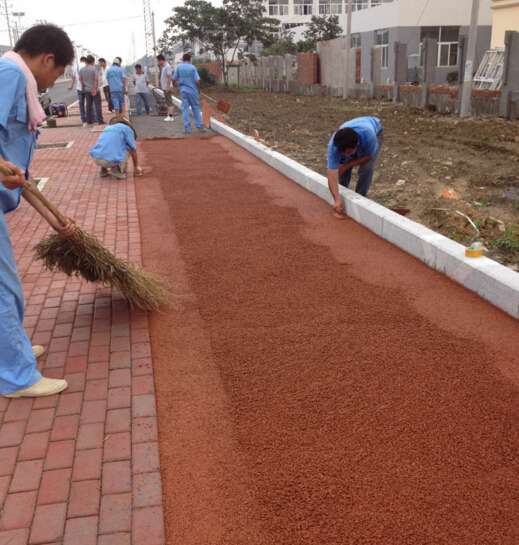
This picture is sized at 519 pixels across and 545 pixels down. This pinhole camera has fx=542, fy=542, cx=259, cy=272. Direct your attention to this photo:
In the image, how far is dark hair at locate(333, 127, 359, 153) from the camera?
17.8 ft

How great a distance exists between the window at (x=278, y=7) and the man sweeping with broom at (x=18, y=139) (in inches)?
2694

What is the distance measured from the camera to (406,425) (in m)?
2.72

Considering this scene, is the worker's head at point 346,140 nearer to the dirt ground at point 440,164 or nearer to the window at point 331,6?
the dirt ground at point 440,164

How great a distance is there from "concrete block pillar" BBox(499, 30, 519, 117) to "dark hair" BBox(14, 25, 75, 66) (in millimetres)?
14343

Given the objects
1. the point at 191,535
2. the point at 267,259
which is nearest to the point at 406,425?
the point at 191,535

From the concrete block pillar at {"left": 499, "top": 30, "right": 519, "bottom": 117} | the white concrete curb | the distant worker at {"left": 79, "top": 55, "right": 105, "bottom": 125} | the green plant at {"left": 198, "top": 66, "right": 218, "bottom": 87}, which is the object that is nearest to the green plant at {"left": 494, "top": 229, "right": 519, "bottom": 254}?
the white concrete curb

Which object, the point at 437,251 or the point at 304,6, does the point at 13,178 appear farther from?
the point at 304,6

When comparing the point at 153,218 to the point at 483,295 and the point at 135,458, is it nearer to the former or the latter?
the point at 483,295

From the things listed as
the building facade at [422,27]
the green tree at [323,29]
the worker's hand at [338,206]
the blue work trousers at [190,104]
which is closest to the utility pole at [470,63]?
the blue work trousers at [190,104]

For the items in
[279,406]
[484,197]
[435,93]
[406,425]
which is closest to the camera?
[406,425]

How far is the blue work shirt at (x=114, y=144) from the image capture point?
8.50 metres

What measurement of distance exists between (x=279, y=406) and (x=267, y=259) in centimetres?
233

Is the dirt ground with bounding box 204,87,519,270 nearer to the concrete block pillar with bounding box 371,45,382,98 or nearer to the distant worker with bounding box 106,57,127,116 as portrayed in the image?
the distant worker with bounding box 106,57,127,116

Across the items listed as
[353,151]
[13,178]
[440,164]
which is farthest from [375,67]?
[13,178]
